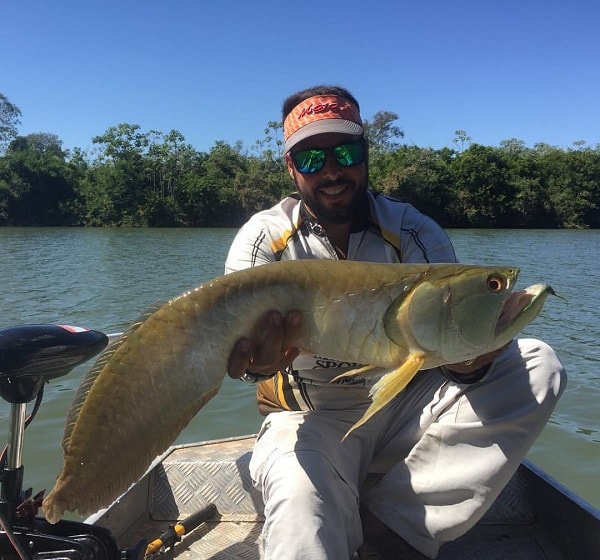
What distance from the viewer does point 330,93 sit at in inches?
132

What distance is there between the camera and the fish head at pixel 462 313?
2.16 metres

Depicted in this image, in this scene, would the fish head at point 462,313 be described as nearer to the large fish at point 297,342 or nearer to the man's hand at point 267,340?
the large fish at point 297,342

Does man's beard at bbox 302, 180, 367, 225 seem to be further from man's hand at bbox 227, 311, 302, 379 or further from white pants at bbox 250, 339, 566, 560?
man's hand at bbox 227, 311, 302, 379

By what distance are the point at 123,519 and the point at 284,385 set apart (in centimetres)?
116

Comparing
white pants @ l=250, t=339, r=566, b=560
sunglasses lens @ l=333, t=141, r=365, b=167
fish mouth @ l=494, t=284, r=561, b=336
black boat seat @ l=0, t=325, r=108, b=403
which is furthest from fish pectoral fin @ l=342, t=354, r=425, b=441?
Answer: sunglasses lens @ l=333, t=141, r=365, b=167

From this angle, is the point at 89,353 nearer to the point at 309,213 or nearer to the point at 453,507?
the point at 309,213

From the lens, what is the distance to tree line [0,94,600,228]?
5634 centimetres

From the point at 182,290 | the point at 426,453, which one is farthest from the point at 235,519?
the point at 182,290

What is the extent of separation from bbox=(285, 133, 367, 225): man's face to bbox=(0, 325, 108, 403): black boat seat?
146 cm

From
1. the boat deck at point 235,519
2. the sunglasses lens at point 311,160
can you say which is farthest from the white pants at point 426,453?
the sunglasses lens at point 311,160

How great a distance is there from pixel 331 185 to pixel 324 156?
0.52ft

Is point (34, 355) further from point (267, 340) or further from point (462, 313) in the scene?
point (462, 313)

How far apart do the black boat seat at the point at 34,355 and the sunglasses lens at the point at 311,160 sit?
58.6 inches

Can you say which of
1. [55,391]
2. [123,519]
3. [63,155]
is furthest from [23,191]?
[123,519]
